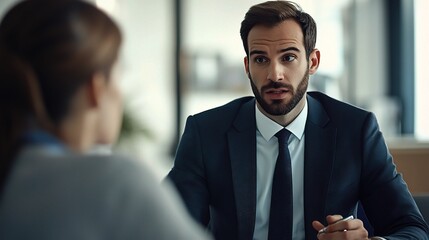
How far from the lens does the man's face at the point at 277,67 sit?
1.99 meters

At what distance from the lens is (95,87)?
0.93 metres

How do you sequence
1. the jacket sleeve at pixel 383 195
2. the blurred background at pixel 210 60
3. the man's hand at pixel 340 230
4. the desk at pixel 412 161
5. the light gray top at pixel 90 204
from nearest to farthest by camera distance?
1. the light gray top at pixel 90 204
2. the man's hand at pixel 340 230
3. the jacket sleeve at pixel 383 195
4. the desk at pixel 412 161
5. the blurred background at pixel 210 60

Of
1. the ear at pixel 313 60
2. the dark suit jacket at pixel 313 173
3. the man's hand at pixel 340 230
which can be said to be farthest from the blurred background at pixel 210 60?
the man's hand at pixel 340 230

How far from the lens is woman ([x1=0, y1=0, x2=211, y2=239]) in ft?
2.78

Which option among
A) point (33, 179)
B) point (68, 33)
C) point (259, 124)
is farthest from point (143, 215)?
point (259, 124)

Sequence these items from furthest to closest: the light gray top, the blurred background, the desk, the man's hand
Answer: the blurred background, the desk, the man's hand, the light gray top

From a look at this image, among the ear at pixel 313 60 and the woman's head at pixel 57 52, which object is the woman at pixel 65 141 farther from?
the ear at pixel 313 60

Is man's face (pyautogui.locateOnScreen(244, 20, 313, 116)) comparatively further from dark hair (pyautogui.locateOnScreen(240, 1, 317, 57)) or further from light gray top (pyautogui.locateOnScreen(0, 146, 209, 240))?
light gray top (pyautogui.locateOnScreen(0, 146, 209, 240))

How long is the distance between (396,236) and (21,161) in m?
1.13

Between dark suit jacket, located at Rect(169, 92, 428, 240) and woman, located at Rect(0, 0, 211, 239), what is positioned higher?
woman, located at Rect(0, 0, 211, 239)

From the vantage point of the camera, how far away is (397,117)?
22.3 ft

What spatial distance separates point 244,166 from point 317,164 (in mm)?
199

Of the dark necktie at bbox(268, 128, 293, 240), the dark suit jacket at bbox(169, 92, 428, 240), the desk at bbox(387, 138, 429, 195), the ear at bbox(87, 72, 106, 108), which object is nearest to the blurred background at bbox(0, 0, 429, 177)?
the desk at bbox(387, 138, 429, 195)

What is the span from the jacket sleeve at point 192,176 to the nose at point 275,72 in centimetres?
26
